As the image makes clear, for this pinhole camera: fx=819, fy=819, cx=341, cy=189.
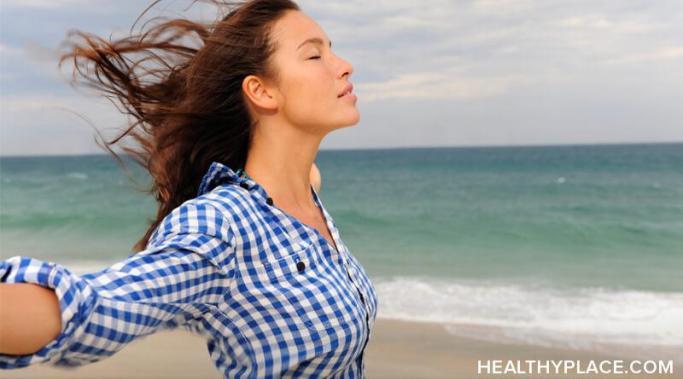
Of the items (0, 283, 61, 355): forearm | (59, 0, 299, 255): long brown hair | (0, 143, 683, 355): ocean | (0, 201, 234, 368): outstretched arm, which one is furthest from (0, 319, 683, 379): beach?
(0, 283, 61, 355): forearm

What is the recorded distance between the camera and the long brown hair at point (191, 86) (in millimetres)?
2076

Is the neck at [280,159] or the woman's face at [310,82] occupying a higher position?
the woman's face at [310,82]

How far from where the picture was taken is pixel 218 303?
1.62 m

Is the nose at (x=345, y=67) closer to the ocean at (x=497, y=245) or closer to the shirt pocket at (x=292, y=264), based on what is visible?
the shirt pocket at (x=292, y=264)

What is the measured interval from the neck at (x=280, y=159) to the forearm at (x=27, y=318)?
0.94 m

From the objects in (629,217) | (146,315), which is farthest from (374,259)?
(146,315)

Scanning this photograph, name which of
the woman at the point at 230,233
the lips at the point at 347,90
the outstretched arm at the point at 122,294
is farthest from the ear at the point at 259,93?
the outstretched arm at the point at 122,294

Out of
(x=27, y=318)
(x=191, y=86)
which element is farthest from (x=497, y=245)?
(x=27, y=318)

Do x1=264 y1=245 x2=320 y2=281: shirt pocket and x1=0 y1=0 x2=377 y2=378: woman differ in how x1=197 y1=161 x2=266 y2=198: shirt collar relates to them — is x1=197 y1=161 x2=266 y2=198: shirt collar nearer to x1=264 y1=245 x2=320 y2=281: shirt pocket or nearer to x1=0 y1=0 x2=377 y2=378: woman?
x1=0 y1=0 x2=377 y2=378: woman

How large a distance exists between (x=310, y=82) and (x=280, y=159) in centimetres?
21

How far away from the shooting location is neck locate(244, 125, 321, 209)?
2.04 metres

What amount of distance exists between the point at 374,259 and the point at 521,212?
9984mm

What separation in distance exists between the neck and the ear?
0.06 m

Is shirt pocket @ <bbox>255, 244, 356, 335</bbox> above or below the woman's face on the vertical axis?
below
